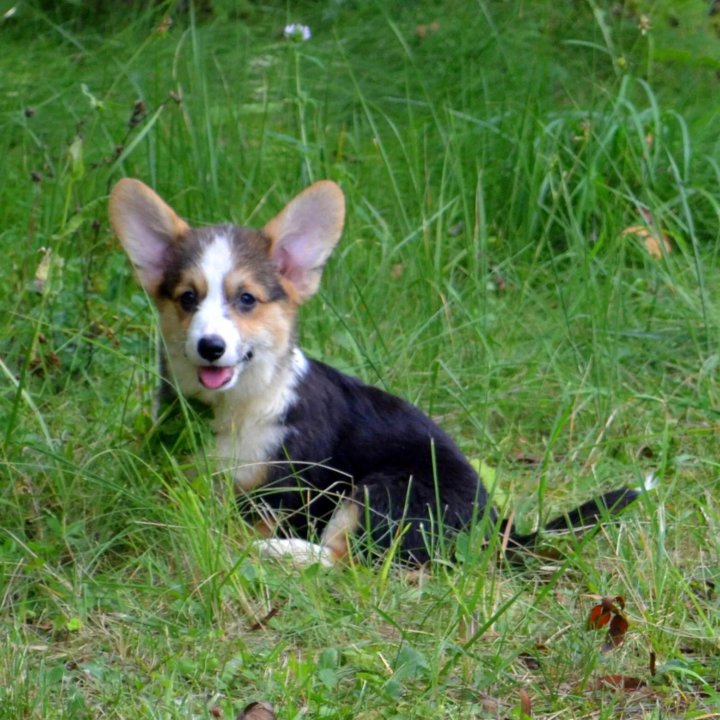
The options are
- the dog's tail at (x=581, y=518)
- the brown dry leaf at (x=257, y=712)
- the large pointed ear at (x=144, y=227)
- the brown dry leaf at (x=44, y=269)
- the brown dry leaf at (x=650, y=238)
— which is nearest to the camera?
the brown dry leaf at (x=257, y=712)

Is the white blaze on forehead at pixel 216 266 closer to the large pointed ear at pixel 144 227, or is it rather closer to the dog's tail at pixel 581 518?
the large pointed ear at pixel 144 227

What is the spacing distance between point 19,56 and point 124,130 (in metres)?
1.23

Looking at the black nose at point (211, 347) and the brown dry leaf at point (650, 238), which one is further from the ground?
the black nose at point (211, 347)

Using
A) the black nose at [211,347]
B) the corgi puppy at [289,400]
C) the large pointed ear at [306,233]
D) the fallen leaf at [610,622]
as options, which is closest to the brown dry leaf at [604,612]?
the fallen leaf at [610,622]

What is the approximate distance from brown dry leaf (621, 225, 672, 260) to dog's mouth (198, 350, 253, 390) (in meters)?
2.14

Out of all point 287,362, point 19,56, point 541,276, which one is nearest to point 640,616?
point 287,362

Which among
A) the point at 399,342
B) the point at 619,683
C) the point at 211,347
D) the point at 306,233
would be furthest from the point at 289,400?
the point at 619,683

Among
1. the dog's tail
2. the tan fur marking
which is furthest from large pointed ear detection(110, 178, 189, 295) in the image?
the dog's tail

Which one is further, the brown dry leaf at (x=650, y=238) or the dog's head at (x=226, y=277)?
the brown dry leaf at (x=650, y=238)

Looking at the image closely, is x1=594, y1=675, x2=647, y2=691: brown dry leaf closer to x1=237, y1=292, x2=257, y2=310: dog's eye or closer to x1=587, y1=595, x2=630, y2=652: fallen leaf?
x1=587, y1=595, x2=630, y2=652: fallen leaf

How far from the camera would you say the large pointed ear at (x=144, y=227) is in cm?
413

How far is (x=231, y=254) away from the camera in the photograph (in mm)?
4055

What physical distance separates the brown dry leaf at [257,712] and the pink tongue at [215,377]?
47.5 inches

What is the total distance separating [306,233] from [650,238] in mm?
1924
